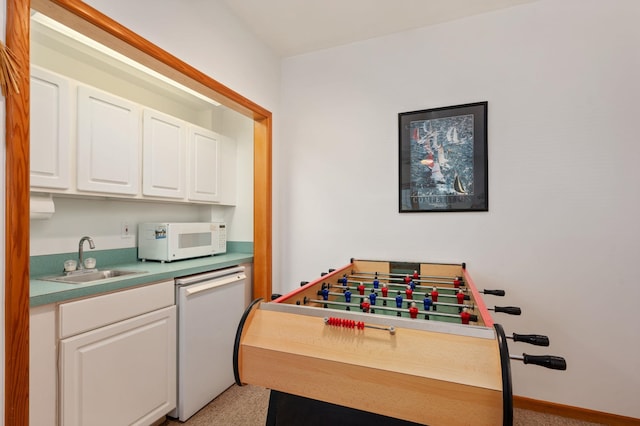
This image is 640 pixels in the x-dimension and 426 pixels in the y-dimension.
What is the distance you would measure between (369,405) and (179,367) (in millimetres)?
1552

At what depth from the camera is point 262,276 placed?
271 centimetres

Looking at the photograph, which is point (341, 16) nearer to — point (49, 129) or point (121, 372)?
point (49, 129)

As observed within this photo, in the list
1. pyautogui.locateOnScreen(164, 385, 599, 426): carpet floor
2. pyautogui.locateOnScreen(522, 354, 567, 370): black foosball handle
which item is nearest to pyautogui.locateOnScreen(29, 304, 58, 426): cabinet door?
pyautogui.locateOnScreen(164, 385, 599, 426): carpet floor

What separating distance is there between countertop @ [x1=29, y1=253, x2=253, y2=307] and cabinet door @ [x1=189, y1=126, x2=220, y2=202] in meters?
0.57

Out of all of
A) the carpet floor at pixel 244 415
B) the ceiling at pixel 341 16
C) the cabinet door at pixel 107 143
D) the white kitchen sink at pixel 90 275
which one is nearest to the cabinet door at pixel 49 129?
the cabinet door at pixel 107 143

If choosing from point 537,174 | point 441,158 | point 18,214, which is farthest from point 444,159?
point 18,214

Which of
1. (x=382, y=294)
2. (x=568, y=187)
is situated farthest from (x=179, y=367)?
(x=568, y=187)

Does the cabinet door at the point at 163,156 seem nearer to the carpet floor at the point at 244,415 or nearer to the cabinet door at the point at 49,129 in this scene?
the cabinet door at the point at 49,129

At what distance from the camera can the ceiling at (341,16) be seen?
2.20 metres

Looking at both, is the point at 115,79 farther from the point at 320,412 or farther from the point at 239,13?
the point at 320,412

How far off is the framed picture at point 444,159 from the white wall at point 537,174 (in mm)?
67

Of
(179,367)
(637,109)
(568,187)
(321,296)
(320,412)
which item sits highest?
(637,109)

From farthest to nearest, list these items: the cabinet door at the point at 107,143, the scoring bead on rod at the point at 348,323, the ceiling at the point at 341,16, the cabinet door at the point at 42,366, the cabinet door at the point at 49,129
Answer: the ceiling at the point at 341,16 → the cabinet door at the point at 107,143 → the cabinet door at the point at 49,129 → the cabinet door at the point at 42,366 → the scoring bead on rod at the point at 348,323

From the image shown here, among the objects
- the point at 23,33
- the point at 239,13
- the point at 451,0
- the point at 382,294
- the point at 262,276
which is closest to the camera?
the point at 23,33
